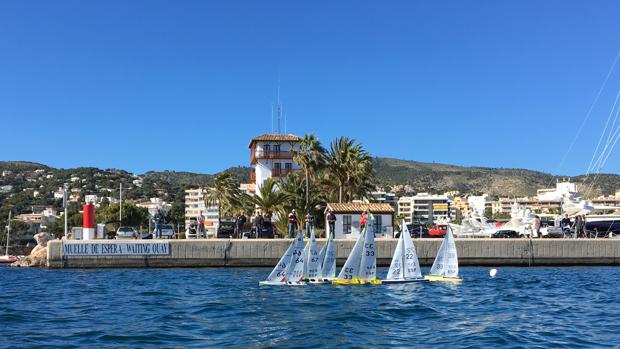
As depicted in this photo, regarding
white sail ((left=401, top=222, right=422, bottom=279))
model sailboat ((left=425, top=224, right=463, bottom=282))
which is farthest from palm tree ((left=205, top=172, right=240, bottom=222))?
white sail ((left=401, top=222, right=422, bottom=279))

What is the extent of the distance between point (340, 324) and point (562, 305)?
9.62 m

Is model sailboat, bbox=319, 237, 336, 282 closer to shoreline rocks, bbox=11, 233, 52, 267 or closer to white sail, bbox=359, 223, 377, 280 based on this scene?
white sail, bbox=359, 223, 377, 280

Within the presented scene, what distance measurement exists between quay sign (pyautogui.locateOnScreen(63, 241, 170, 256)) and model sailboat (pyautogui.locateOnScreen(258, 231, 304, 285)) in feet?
45.7

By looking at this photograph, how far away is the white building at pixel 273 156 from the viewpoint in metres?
86.0

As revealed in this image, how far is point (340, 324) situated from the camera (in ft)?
65.8

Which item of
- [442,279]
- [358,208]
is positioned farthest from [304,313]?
[358,208]

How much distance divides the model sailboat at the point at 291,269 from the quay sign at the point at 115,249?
13.9 metres

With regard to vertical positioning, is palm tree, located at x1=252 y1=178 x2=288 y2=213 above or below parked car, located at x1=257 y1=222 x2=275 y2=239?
above

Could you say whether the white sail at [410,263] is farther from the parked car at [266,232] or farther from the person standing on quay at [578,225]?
the person standing on quay at [578,225]

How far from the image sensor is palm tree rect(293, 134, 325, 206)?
2689 inches

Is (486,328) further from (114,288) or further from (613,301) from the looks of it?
(114,288)

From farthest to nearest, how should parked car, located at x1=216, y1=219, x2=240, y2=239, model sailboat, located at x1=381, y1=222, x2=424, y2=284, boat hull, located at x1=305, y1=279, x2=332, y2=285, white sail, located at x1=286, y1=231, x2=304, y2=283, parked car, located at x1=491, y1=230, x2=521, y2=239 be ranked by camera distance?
parked car, located at x1=491, y1=230, x2=521, y2=239 < parked car, located at x1=216, y1=219, x2=240, y2=239 < model sailboat, located at x1=381, y1=222, x2=424, y2=284 < boat hull, located at x1=305, y1=279, x2=332, y2=285 < white sail, located at x1=286, y1=231, x2=304, y2=283

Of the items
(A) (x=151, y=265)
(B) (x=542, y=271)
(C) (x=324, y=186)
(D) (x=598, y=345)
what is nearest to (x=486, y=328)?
(D) (x=598, y=345)

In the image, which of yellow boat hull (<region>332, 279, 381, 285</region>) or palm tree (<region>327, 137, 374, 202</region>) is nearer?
yellow boat hull (<region>332, 279, 381, 285</region>)
